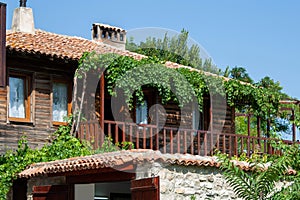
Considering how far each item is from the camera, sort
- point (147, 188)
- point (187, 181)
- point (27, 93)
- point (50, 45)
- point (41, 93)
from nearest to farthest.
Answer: point (147, 188), point (187, 181), point (27, 93), point (41, 93), point (50, 45)

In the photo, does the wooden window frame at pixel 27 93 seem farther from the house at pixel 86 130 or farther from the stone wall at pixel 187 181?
the stone wall at pixel 187 181

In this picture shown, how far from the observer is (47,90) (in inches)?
722

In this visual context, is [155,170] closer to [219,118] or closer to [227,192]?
[227,192]

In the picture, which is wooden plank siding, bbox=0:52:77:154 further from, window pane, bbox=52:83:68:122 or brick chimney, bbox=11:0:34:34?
brick chimney, bbox=11:0:34:34

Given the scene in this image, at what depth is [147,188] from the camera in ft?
42.2

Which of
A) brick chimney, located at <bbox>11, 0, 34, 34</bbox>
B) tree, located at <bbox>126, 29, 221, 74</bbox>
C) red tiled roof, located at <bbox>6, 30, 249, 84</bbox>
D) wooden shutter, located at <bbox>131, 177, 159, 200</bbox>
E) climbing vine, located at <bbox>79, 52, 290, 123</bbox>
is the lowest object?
wooden shutter, located at <bbox>131, 177, 159, 200</bbox>

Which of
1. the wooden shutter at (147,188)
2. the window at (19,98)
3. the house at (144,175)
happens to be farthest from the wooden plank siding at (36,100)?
the wooden shutter at (147,188)

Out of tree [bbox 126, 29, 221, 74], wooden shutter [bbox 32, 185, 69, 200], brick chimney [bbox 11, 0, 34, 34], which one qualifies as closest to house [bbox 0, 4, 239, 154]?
brick chimney [bbox 11, 0, 34, 34]

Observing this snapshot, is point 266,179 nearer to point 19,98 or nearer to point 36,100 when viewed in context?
point 36,100

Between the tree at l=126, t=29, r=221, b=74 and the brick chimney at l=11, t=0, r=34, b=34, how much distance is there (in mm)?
17708

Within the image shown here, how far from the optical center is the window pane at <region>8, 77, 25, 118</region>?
700 inches

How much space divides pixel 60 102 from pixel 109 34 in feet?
23.6

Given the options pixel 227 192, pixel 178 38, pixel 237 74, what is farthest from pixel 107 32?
pixel 237 74

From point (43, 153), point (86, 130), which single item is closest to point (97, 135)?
point (86, 130)
